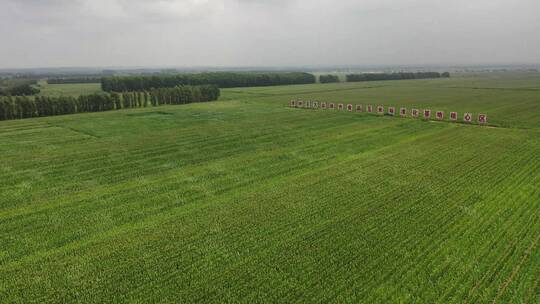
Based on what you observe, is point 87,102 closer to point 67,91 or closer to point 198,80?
point 67,91

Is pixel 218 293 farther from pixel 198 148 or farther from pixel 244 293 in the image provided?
pixel 198 148

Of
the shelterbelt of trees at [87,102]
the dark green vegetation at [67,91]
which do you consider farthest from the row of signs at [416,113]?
the dark green vegetation at [67,91]

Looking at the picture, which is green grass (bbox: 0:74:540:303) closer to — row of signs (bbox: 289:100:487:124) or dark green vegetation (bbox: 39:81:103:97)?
row of signs (bbox: 289:100:487:124)

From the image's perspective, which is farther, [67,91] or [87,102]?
[67,91]

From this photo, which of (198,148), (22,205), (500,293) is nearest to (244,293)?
(500,293)

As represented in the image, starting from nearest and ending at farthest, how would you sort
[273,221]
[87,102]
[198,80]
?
[273,221]
[87,102]
[198,80]

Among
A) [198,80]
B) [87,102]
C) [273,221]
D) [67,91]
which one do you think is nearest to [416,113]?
[273,221]

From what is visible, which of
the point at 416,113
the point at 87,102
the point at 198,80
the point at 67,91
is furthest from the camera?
the point at 198,80

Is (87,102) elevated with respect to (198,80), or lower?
lower
